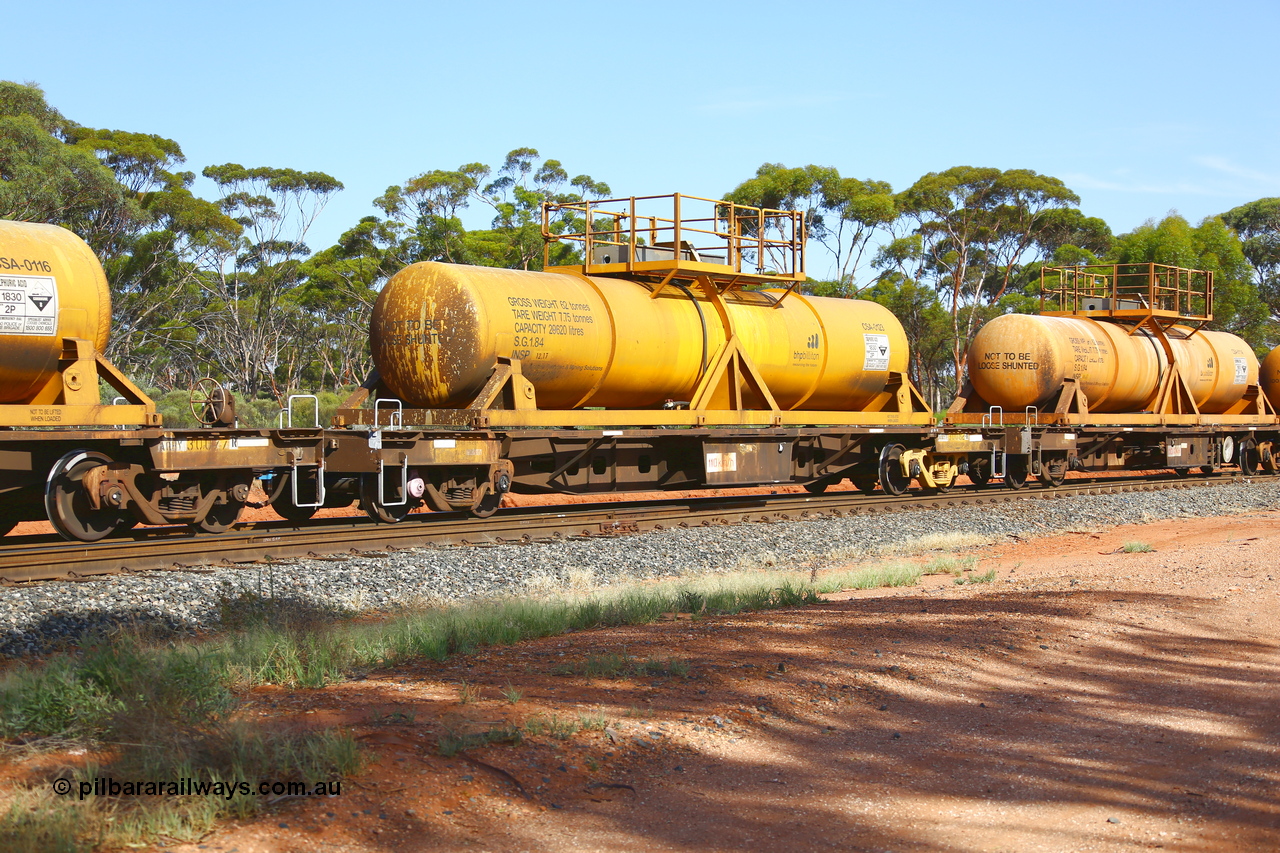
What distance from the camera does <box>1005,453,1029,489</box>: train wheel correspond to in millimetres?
22781

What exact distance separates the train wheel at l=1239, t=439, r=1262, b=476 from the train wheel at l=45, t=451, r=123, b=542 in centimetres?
2723

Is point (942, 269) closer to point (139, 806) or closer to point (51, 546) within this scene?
point (51, 546)

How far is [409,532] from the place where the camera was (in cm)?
1319

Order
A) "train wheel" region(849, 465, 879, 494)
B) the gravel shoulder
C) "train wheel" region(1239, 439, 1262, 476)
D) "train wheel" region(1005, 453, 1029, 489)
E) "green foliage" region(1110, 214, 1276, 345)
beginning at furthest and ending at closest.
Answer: "green foliage" region(1110, 214, 1276, 345) < "train wheel" region(1239, 439, 1262, 476) < "train wheel" region(1005, 453, 1029, 489) < "train wheel" region(849, 465, 879, 494) < the gravel shoulder

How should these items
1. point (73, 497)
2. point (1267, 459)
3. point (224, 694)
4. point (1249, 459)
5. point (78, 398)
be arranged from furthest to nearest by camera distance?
point (1267, 459) → point (1249, 459) → point (73, 497) → point (78, 398) → point (224, 694)

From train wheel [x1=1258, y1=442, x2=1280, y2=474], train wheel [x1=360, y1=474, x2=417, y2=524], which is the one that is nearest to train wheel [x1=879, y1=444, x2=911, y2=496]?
train wheel [x1=360, y1=474, x2=417, y2=524]

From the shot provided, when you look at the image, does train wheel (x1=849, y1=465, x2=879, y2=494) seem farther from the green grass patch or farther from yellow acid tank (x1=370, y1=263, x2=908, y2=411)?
the green grass patch

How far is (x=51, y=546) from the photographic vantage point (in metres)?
11.3

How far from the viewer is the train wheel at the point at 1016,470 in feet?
74.7

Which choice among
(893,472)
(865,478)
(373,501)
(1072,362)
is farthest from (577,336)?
(1072,362)

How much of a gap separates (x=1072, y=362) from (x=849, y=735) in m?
19.3

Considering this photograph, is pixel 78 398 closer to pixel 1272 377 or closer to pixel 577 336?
pixel 577 336

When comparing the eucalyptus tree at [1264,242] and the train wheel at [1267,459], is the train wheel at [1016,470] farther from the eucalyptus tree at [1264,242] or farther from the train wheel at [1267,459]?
the eucalyptus tree at [1264,242]

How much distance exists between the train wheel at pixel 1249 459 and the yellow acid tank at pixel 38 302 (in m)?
27.5
